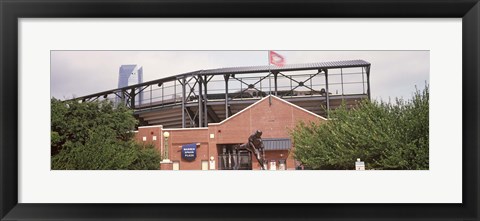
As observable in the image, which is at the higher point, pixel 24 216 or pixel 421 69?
pixel 421 69

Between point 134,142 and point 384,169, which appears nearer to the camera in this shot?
point 384,169

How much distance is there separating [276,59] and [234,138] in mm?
1145

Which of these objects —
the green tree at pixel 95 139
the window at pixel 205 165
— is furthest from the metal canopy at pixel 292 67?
the green tree at pixel 95 139

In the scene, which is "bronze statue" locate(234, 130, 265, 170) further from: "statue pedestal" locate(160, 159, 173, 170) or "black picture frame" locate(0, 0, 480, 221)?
"statue pedestal" locate(160, 159, 173, 170)

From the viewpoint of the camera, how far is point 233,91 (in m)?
7.29

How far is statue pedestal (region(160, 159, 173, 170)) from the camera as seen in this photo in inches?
267

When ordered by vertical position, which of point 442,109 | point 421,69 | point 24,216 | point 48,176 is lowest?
point 24,216

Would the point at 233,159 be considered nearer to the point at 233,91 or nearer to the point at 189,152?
the point at 189,152

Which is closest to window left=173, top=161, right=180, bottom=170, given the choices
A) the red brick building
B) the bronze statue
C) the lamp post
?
the red brick building
